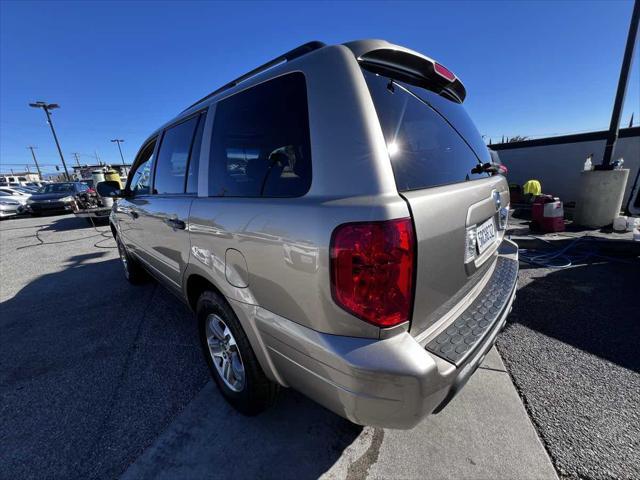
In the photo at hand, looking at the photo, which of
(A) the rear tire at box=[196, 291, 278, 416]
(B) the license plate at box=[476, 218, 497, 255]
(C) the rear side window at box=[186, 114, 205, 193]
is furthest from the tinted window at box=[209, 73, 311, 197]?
(B) the license plate at box=[476, 218, 497, 255]

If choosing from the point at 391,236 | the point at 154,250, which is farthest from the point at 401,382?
the point at 154,250

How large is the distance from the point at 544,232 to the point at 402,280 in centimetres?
701

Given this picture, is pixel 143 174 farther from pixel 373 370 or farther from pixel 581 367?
pixel 581 367

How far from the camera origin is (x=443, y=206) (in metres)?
1.24

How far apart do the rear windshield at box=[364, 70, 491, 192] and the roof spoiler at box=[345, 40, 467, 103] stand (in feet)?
0.17

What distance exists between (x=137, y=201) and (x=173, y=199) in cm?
112

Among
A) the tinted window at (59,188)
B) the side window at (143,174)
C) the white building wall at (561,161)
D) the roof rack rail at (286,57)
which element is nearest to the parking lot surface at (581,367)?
the roof rack rail at (286,57)

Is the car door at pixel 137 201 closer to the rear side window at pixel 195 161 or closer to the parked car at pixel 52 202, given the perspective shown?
the rear side window at pixel 195 161

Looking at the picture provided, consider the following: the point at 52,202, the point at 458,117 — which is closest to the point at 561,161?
the point at 458,117

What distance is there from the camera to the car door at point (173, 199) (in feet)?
6.83

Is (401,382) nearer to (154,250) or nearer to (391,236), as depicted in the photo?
(391,236)

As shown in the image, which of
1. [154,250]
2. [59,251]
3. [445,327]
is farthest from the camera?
[59,251]

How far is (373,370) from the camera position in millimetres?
1050

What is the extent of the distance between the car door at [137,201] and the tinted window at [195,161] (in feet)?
3.14
